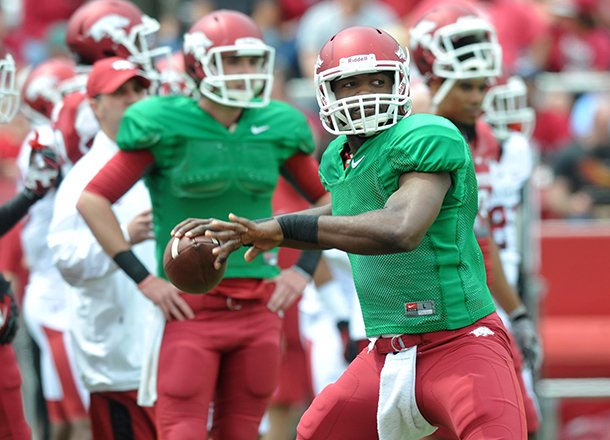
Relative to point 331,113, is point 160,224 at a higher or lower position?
lower

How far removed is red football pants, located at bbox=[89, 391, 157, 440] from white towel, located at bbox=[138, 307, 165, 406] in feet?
1.57

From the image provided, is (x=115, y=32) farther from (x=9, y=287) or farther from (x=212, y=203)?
(x=9, y=287)

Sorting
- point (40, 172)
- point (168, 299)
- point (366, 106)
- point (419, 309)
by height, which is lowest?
point (168, 299)

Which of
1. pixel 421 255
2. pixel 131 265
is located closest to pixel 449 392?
pixel 421 255

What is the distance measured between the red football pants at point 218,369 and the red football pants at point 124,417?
55cm

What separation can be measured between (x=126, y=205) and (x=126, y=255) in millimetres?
722

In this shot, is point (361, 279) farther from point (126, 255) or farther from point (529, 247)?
point (529, 247)

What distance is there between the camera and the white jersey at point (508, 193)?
259 inches

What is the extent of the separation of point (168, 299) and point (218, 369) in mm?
339

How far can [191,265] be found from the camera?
438 cm

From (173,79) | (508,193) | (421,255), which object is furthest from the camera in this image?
(173,79)

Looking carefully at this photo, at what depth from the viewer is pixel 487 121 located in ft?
23.4

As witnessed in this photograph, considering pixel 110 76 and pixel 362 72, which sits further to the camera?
pixel 110 76

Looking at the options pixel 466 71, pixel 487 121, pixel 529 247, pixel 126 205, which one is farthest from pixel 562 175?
pixel 126 205
